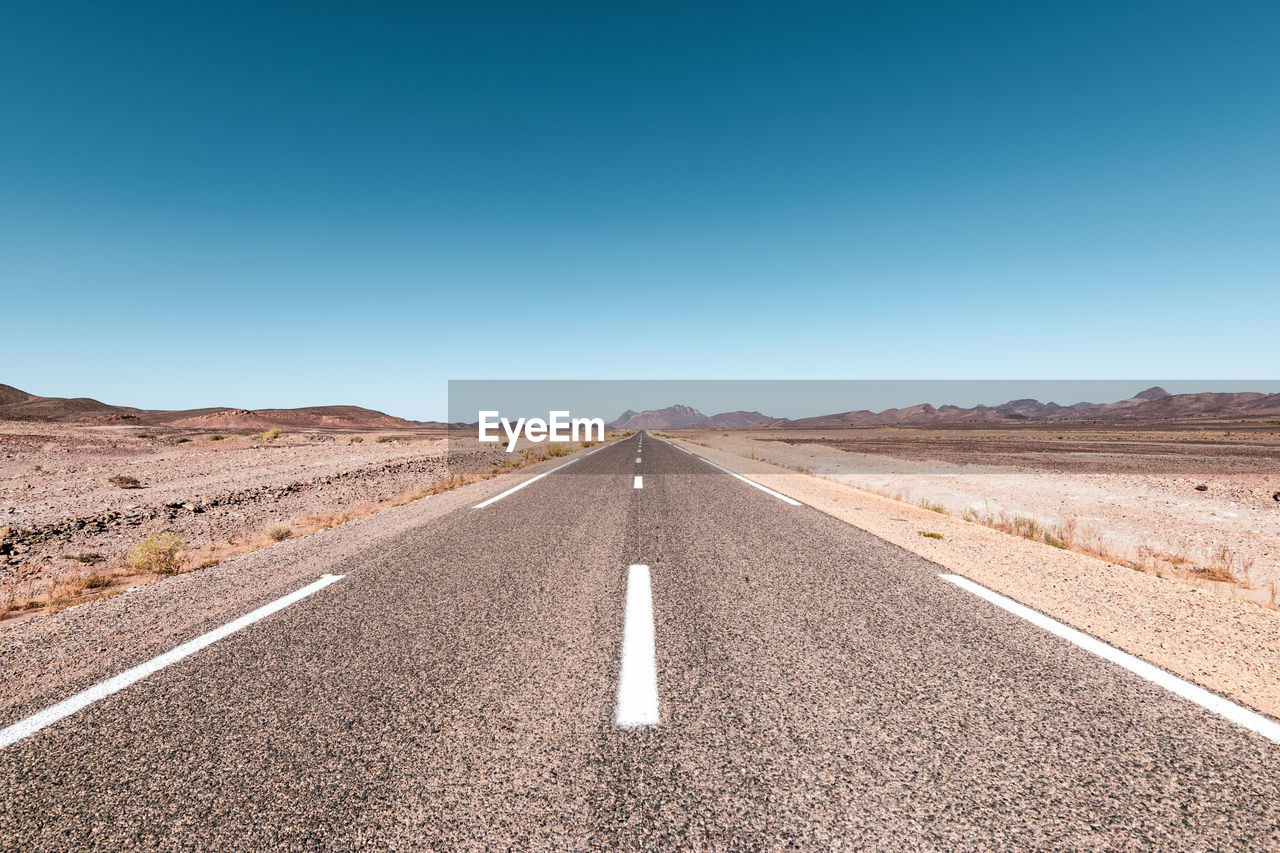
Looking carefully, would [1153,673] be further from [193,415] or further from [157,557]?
[193,415]

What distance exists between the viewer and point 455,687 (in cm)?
301

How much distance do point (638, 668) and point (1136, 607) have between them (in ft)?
14.5

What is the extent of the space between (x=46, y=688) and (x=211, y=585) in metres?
2.37

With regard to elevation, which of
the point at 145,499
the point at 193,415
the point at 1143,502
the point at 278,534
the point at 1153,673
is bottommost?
the point at 1143,502

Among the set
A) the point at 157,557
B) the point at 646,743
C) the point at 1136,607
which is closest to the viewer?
the point at 646,743

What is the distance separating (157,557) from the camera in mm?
6410

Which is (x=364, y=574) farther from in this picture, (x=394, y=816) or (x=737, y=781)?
(x=737, y=781)

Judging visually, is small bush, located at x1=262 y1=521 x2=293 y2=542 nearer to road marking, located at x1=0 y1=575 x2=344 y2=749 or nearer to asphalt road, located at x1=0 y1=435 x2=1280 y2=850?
road marking, located at x1=0 y1=575 x2=344 y2=749

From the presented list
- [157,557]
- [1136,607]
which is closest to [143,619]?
[157,557]

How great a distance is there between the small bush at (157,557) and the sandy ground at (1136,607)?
9.07 m

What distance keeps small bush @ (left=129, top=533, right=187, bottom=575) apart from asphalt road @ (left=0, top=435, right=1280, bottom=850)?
11.2ft

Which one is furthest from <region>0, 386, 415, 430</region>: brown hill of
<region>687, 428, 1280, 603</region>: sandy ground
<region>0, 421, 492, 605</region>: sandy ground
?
<region>687, 428, 1280, 603</region>: sandy ground

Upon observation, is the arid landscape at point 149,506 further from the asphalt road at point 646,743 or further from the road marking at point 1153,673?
the road marking at point 1153,673

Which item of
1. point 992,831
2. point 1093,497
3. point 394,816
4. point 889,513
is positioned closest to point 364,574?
point 394,816
